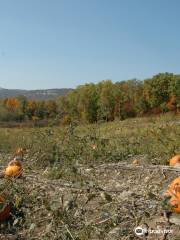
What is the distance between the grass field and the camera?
3.79 m

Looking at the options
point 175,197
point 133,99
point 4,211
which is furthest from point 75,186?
point 133,99

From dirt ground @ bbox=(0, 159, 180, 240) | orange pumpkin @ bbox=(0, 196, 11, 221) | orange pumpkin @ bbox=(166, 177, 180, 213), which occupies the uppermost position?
orange pumpkin @ bbox=(166, 177, 180, 213)

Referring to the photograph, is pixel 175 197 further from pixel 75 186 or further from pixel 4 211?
pixel 4 211

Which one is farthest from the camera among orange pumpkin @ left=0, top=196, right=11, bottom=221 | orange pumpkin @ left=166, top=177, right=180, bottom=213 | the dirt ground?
orange pumpkin @ left=0, top=196, right=11, bottom=221

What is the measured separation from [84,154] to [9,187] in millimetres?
2909

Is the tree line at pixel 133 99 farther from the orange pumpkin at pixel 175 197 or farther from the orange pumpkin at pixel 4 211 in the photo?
the orange pumpkin at pixel 175 197

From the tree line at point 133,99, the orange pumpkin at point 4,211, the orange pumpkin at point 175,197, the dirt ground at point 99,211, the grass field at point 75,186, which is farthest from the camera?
the tree line at point 133,99

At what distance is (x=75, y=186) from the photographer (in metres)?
5.05

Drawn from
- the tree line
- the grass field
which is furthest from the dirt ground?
the tree line

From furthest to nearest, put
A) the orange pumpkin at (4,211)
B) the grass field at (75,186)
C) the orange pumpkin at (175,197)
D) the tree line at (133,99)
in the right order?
the tree line at (133,99)
the orange pumpkin at (4,211)
the grass field at (75,186)
the orange pumpkin at (175,197)

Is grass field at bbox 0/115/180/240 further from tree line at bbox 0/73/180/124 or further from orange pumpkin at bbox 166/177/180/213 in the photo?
tree line at bbox 0/73/180/124

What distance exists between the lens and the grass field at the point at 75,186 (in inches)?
149

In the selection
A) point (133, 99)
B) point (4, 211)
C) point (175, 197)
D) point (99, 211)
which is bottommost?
point (4, 211)

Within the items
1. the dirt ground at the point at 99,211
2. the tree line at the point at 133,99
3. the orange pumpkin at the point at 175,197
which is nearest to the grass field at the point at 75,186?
the dirt ground at the point at 99,211
